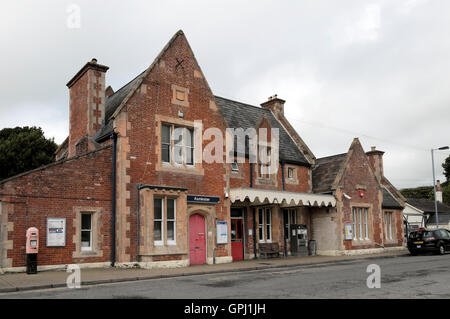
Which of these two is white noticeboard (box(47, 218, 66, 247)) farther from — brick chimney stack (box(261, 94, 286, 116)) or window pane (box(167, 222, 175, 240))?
brick chimney stack (box(261, 94, 286, 116))

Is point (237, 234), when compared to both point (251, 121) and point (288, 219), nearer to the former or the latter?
point (288, 219)

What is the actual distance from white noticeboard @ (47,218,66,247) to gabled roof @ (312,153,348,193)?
15.9 metres

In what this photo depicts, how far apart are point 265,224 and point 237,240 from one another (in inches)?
93.1

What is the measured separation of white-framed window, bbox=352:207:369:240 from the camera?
27216mm

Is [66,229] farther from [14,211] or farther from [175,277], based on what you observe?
[175,277]

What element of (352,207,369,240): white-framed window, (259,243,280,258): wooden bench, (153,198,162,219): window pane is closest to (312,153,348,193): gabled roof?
(352,207,369,240): white-framed window

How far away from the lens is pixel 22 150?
37031mm

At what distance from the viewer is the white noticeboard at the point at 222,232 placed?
19.8m

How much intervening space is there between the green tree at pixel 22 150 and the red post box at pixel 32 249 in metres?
24.3

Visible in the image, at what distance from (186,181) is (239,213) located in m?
4.92

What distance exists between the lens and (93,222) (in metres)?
16.9

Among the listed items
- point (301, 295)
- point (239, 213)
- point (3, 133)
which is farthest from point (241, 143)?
point (3, 133)

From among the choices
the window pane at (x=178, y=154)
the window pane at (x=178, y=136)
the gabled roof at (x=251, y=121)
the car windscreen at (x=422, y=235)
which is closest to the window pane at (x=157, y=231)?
the window pane at (x=178, y=154)
